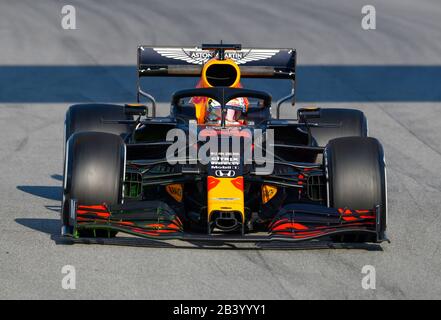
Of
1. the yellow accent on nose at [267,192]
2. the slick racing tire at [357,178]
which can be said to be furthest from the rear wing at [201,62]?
the slick racing tire at [357,178]

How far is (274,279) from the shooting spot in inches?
368

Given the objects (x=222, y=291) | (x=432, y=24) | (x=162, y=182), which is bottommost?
(x=222, y=291)

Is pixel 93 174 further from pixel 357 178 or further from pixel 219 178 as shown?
pixel 357 178

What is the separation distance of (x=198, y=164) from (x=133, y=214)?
92cm

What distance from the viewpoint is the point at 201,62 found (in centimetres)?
1327

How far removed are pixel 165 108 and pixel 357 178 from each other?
28.3 feet

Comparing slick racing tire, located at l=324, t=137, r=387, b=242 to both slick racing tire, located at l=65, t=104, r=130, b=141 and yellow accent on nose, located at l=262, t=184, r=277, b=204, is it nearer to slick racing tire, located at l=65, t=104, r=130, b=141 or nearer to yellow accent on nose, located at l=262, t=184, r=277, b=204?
yellow accent on nose, located at l=262, t=184, r=277, b=204

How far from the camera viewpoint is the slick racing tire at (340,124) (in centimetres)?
1256

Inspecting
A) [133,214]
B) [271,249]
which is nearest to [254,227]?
[271,249]

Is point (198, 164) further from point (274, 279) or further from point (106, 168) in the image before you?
point (274, 279)

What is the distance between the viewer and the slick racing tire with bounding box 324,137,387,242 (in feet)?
33.4

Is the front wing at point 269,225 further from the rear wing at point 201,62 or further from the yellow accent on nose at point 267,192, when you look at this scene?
the rear wing at point 201,62

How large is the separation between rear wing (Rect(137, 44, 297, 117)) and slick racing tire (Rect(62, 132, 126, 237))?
2.78 meters

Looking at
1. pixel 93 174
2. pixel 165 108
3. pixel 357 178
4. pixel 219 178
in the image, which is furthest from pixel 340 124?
pixel 165 108
